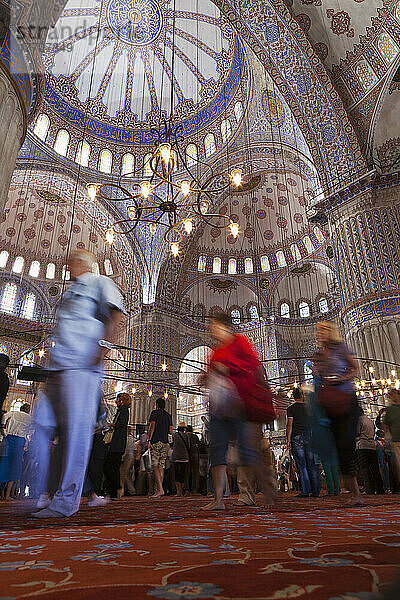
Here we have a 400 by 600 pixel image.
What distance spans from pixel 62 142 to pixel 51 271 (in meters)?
7.11

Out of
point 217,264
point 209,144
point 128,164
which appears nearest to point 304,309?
point 217,264

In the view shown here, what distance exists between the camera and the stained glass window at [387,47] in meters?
9.72

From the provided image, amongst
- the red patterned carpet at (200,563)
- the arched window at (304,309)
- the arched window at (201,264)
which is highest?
the arched window at (201,264)

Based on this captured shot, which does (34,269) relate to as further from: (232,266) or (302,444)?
(302,444)

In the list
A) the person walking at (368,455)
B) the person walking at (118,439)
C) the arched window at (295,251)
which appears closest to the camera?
the person walking at (118,439)

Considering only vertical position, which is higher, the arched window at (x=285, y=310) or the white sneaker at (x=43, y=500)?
the arched window at (x=285, y=310)

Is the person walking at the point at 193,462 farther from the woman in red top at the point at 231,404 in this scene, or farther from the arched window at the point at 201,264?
the arched window at the point at 201,264

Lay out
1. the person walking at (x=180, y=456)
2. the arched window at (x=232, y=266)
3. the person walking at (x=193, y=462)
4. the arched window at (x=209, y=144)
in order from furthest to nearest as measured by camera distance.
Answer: the arched window at (x=232, y=266)
the arched window at (x=209, y=144)
the person walking at (x=193, y=462)
the person walking at (x=180, y=456)

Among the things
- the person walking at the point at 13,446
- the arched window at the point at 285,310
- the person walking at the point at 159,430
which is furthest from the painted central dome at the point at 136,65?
the person walking at the point at 13,446

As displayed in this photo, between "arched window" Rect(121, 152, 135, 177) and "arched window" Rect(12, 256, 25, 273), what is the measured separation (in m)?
7.25

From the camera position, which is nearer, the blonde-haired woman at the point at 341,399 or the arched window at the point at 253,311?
the blonde-haired woman at the point at 341,399

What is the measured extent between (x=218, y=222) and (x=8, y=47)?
1367 centimetres

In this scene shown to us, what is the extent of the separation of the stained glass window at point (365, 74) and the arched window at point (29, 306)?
1635 cm

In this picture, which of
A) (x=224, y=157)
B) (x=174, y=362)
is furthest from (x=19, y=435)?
(x=224, y=157)
